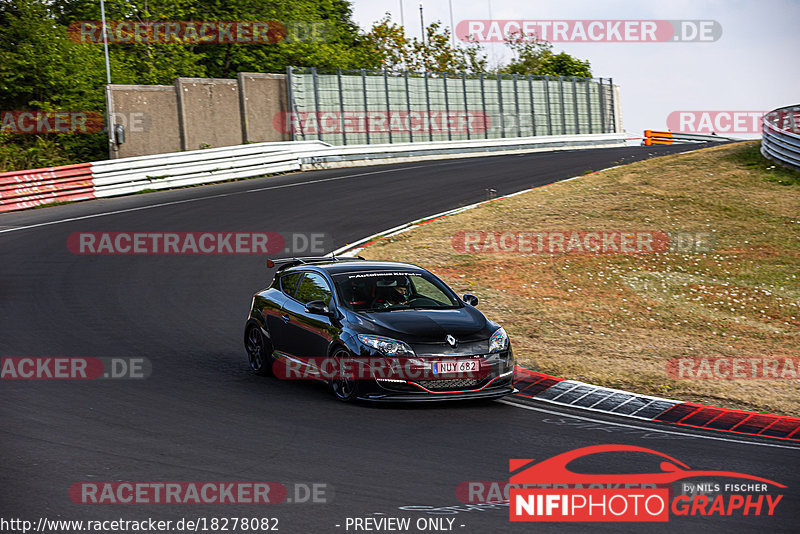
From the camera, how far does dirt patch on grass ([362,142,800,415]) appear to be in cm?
1192

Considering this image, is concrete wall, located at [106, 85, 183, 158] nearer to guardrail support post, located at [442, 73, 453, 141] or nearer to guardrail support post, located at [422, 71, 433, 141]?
guardrail support post, located at [422, 71, 433, 141]

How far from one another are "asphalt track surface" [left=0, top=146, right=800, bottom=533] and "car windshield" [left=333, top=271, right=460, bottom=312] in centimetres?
121

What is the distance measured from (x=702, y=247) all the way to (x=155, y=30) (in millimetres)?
34086

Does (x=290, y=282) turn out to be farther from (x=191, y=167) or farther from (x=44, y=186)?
(x=191, y=167)

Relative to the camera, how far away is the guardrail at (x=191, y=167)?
25.3 meters

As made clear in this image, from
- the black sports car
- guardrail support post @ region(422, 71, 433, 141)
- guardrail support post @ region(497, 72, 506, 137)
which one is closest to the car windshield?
the black sports car

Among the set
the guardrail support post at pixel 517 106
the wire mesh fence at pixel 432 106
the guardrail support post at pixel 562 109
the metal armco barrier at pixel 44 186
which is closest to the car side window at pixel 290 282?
the metal armco barrier at pixel 44 186

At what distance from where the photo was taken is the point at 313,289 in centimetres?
1094

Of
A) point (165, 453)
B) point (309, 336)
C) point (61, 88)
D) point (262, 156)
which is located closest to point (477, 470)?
point (165, 453)

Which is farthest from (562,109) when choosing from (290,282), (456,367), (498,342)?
(456,367)

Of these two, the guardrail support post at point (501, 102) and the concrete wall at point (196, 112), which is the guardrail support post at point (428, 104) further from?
the concrete wall at point (196, 112)

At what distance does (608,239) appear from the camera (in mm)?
19984

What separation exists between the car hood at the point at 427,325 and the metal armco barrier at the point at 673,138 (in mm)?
44861

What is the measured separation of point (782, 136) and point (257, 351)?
867 inches
